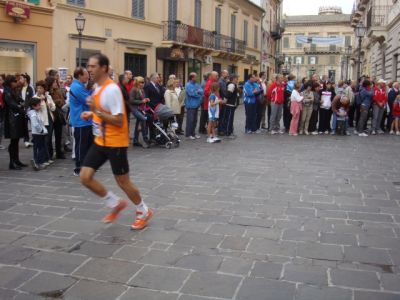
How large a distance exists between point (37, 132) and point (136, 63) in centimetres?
1676

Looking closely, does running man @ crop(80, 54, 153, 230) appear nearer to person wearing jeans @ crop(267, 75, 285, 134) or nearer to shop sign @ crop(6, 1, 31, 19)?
person wearing jeans @ crop(267, 75, 285, 134)

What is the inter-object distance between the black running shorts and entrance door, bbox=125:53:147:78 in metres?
19.7

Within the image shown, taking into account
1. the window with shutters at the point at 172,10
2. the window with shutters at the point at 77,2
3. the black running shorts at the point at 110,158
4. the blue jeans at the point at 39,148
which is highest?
the window with shutters at the point at 172,10

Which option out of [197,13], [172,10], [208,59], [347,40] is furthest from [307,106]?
[347,40]

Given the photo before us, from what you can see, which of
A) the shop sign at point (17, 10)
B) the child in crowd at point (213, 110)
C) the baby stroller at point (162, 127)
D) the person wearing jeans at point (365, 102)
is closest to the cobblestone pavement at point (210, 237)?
the baby stroller at point (162, 127)

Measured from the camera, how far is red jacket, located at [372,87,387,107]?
1684 cm

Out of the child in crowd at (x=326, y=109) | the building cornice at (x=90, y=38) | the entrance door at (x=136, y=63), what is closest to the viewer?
the child in crowd at (x=326, y=109)

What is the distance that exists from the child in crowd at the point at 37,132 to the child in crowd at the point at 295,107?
28.2 feet

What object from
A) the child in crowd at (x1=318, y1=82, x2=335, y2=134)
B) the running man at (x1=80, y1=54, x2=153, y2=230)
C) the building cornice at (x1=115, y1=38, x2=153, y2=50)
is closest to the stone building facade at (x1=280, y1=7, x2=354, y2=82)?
the building cornice at (x1=115, y1=38, x2=153, y2=50)

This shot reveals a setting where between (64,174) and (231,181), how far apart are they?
2778 mm

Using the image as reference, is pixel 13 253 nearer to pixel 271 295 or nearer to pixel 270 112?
pixel 271 295

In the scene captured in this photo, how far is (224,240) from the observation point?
5.33m

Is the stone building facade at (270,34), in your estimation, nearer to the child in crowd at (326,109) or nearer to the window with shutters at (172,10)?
the window with shutters at (172,10)

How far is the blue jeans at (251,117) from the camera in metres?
16.3
